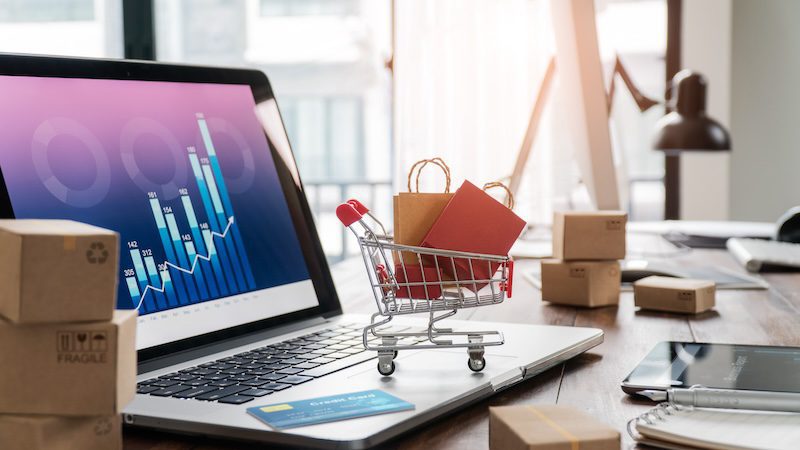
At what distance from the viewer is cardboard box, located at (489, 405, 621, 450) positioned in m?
0.48

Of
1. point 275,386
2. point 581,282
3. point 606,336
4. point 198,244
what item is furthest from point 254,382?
point 581,282

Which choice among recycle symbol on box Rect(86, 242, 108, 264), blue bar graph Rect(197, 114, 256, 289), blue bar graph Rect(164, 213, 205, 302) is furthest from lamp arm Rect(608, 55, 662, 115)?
recycle symbol on box Rect(86, 242, 108, 264)

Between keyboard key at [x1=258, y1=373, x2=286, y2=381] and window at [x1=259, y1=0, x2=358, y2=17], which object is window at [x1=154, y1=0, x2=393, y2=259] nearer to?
window at [x1=259, y1=0, x2=358, y2=17]

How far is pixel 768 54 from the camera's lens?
3535 mm

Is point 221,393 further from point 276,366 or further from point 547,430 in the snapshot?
point 547,430

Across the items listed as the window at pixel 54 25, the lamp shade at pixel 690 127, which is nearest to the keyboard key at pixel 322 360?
the lamp shade at pixel 690 127

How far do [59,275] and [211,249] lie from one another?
41 centimetres

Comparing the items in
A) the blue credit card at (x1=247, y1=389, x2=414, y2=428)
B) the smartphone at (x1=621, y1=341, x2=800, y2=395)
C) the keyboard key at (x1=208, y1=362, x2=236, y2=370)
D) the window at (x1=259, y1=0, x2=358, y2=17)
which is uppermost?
the window at (x1=259, y1=0, x2=358, y2=17)

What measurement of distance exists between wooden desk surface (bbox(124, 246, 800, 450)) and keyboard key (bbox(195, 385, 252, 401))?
1.6 inches

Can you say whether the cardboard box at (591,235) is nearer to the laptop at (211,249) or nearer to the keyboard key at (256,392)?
the laptop at (211,249)

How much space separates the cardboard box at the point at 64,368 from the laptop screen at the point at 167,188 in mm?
249

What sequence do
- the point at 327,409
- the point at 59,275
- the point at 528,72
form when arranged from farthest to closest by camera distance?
the point at 528,72
the point at 327,409
the point at 59,275

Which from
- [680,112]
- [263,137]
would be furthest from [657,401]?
[680,112]

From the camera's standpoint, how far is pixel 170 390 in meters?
0.65
